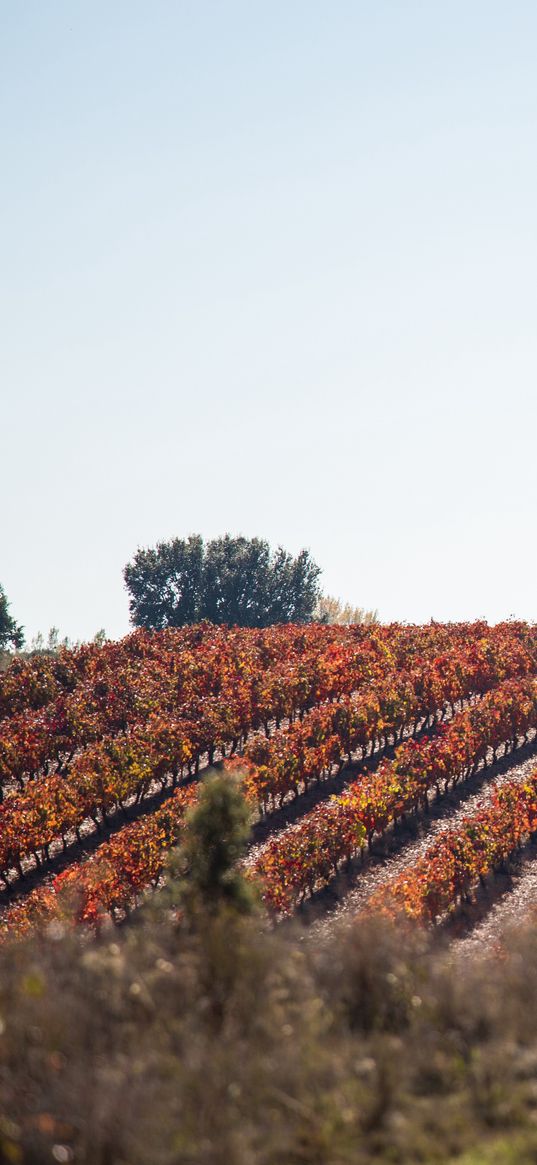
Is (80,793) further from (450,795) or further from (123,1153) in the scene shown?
(123,1153)

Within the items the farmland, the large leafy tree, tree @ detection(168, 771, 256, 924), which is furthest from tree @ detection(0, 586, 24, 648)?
tree @ detection(168, 771, 256, 924)

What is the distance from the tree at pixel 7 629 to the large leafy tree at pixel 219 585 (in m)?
7.61

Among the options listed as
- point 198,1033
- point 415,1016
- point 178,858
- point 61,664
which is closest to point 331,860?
point 178,858

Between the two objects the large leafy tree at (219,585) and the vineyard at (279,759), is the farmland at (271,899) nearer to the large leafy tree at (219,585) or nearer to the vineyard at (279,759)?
the vineyard at (279,759)

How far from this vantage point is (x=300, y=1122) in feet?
23.9

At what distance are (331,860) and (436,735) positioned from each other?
8.01 m

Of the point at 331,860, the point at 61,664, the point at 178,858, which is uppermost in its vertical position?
the point at 61,664

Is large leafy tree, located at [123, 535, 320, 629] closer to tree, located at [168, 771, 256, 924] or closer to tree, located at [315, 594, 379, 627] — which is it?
tree, located at [315, 594, 379, 627]

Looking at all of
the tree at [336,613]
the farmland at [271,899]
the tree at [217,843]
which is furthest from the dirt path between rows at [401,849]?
the tree at [336,613]

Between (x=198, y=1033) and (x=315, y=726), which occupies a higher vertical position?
(x=315, y=726)

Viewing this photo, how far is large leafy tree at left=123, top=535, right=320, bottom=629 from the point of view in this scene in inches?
2442

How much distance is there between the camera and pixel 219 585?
62.1m

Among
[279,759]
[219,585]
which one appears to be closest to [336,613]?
[219,585]

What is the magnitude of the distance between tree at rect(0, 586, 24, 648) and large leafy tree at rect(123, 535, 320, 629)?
7608 millimetres
